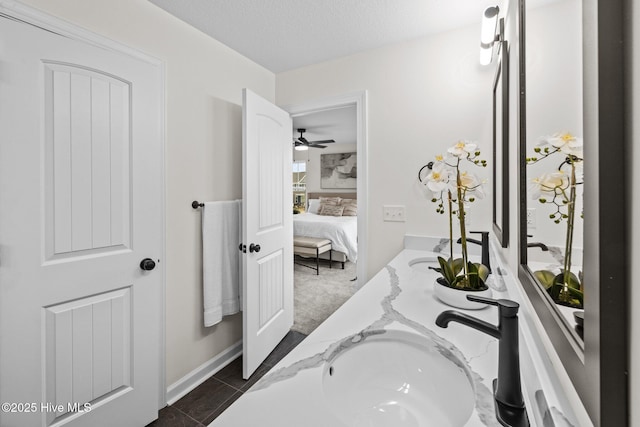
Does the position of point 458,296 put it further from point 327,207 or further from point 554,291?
point 327,207

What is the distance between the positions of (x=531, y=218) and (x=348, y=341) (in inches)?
22.2

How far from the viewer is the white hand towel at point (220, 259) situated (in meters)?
1.92

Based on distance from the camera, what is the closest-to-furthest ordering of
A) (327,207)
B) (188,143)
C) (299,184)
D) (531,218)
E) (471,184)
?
(531,218) → (471,184) → (188,143) → (327,207) → (299,184)

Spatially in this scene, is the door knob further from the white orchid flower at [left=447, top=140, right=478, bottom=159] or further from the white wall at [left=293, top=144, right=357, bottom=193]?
the white wall at [left=293, top=144, right=357, bottom=193]

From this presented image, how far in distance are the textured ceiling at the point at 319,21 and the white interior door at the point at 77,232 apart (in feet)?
1.84

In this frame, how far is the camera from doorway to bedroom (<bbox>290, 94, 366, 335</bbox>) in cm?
286

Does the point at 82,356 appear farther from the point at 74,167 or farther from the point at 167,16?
the point at 167,16

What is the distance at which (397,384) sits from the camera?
0.74 m

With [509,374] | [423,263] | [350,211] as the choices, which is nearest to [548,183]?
[509,374]

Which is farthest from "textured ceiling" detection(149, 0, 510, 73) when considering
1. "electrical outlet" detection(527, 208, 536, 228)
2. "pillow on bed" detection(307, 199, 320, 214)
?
"pillow on bed" detection(307, 199, 320, 214)

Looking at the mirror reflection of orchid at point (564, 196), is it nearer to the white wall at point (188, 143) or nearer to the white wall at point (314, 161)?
the white wall at point (188, 143)

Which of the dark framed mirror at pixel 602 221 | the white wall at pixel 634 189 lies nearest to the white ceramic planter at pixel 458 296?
the dark framed mirror at pixel 602 221

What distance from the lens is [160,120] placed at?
1.64 meters

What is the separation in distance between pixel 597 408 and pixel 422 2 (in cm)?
194
